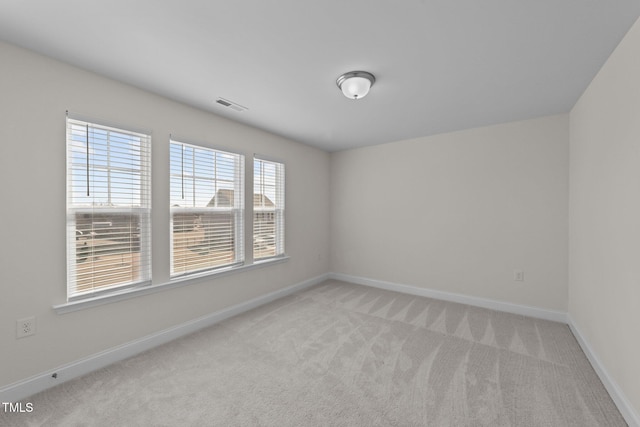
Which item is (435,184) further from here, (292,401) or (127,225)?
(127,225)

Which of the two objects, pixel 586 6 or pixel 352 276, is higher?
pixel 586 6

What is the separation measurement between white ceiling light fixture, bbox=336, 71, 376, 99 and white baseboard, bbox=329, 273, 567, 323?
3.12 m

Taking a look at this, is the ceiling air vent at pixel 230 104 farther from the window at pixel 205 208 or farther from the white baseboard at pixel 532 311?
the white baseboard at pixel 532 311

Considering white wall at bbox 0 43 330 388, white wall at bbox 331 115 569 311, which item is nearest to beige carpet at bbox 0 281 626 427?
white wall at bbox 0 43 330 388

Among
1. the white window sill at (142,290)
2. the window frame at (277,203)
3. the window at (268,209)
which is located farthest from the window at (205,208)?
the window frame at (277,203)

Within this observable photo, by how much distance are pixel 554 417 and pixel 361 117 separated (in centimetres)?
307

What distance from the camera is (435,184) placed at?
392 centimetres

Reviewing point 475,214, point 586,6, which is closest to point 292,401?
point 586,6

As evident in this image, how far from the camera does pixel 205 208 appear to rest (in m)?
3.03

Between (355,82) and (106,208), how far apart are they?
7.85ft

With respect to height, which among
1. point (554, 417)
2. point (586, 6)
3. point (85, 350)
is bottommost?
point (554, 417)

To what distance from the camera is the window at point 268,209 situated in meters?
3.66

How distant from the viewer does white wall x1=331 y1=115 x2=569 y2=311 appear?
3145 mm

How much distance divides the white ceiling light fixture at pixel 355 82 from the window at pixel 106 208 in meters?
1.93
